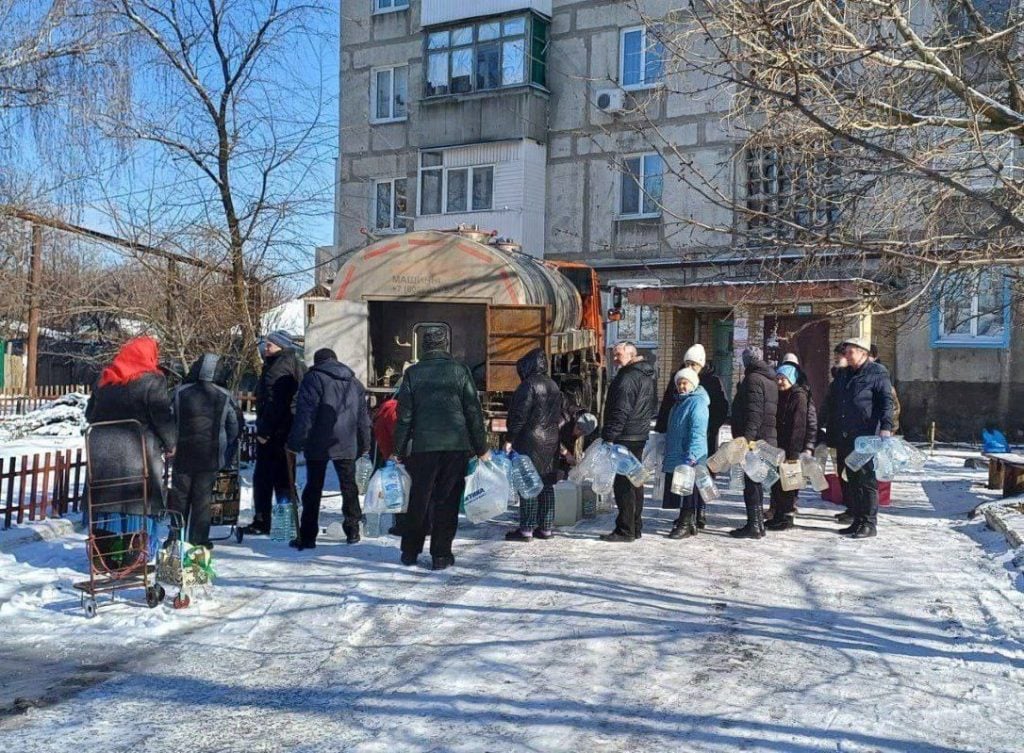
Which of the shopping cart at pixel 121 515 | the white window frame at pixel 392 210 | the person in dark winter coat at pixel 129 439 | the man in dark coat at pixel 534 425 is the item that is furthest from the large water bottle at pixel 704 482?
the white window frame at pixel 392 210

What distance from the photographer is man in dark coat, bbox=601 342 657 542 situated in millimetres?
8695

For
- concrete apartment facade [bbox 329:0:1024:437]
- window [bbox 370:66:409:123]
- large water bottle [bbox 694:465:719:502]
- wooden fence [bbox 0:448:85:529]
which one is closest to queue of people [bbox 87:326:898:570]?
large water bottle [bbox 694:465:719:502]

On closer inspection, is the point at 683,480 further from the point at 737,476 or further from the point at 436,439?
the point at 436,439

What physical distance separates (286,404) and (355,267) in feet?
12.1

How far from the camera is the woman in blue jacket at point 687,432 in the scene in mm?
8820

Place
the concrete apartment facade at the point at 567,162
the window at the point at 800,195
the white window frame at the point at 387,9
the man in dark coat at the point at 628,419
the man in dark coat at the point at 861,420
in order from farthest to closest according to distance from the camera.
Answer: the white window frame at the point at 387,9, the concrete apartment facade at the point at 567,162, the man in dark coat at the point at 861,420, the man in dark coat at the point at 628,419, the window at the point at 800,195

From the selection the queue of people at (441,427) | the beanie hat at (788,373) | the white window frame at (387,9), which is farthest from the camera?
the white window frame at (387,9)

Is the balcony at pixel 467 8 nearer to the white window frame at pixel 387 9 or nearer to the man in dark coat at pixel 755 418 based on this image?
the white window frame at pixel 387 9

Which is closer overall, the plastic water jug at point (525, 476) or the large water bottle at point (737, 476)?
the plastic water jug at point (525, 476)

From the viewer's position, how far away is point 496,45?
23.8 meters

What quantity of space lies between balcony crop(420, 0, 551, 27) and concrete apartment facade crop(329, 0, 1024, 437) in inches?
1.7

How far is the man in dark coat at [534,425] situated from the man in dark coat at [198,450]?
2.40 meters

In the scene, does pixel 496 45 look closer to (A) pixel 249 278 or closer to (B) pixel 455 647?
(A) pixel 249 278

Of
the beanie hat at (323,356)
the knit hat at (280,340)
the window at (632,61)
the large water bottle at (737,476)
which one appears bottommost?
the large water bottle at (737,476)
